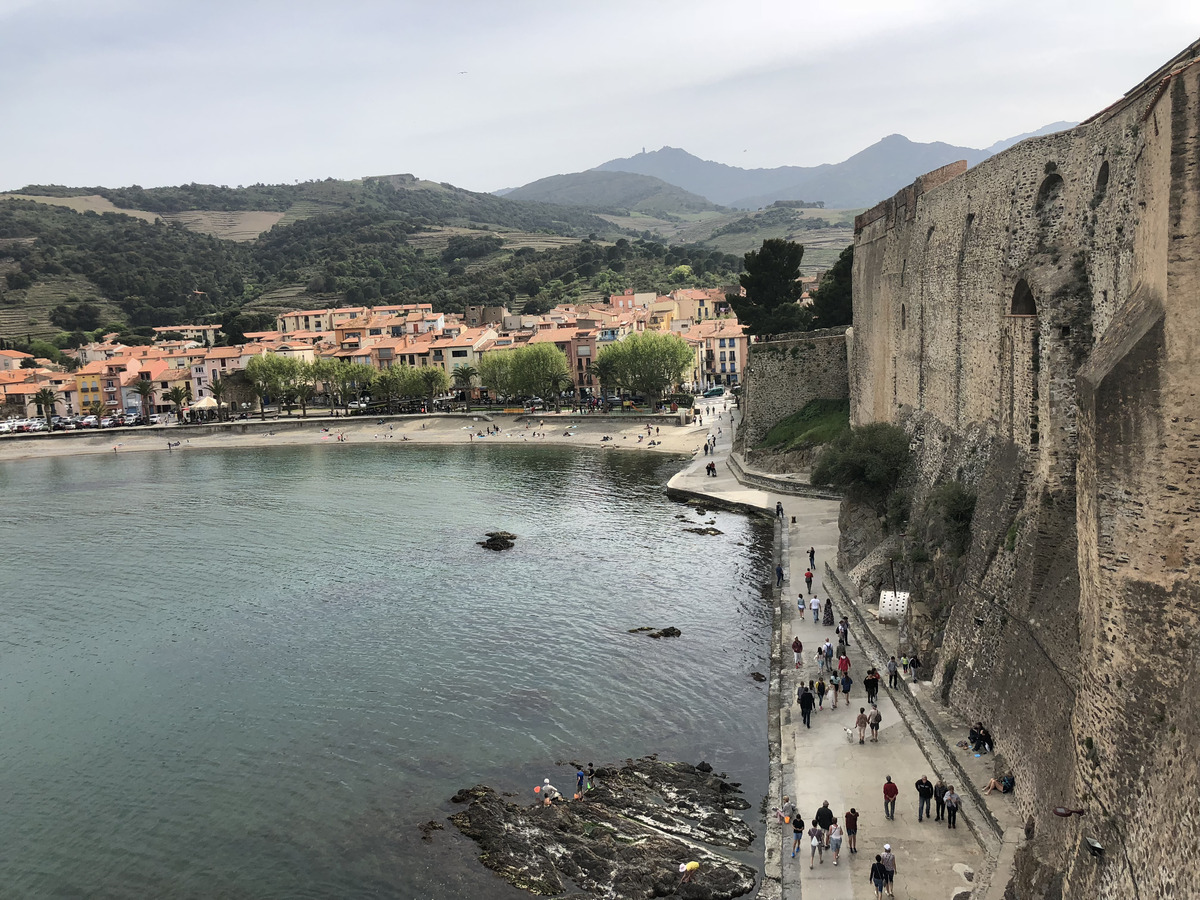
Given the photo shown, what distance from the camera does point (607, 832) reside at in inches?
627

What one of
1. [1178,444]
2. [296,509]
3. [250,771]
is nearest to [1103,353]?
[1178,444]

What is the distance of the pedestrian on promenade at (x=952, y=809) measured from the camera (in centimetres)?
1351

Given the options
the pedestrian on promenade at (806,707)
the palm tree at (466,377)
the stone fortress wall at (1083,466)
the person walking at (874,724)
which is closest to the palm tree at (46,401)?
the palm tree at (466,377)

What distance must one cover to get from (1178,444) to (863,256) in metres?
27.0

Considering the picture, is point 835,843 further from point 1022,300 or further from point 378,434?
point 378,434

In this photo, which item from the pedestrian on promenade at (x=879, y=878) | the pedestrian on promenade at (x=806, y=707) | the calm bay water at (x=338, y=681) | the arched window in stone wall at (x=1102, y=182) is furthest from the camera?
the pedestrian on promenade at (x=806, y=707)

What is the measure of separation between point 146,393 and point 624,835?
86.9 metres

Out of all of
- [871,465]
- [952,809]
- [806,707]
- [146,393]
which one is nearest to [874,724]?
[806,707]

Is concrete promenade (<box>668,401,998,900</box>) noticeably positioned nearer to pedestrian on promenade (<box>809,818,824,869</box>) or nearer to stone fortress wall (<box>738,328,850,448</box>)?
pedestrian on promenade (<box>809,818,824,869</box>)

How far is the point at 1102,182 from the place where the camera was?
14.4 meters

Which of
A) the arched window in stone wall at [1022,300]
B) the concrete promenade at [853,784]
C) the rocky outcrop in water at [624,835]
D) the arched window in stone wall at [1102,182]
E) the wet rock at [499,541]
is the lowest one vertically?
the rocky outcrop in water at [624,835]

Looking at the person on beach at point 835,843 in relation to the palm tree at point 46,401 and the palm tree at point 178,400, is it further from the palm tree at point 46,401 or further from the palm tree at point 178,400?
the palm tree at point 46,401

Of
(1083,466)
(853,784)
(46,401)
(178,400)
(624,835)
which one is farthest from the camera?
(46,401)

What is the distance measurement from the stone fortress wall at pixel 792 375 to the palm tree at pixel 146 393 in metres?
63.0
